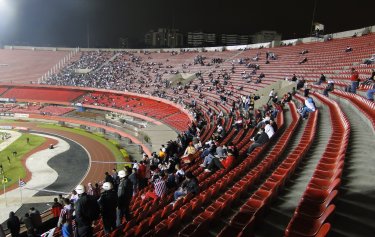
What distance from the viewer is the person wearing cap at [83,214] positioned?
6605 millimetres

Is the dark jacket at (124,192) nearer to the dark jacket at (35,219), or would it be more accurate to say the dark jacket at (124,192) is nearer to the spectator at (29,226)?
the spectator at (29,226)

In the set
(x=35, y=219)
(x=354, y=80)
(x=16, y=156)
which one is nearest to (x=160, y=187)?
(x=35, y=219)

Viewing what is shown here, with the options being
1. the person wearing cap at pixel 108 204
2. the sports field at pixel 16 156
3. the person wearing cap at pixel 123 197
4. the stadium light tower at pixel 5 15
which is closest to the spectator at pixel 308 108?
the person wearing cap at pixel 123 197

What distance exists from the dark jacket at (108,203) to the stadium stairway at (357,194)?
4.45 m

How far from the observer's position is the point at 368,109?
1116 cm

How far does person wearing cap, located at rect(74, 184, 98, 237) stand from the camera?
6605 millimetres

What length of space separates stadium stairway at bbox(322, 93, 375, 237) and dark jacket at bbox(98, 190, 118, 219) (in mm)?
4451

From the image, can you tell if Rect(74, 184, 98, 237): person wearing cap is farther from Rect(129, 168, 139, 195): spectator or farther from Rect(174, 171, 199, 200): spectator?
Rect(129, 168, 139, 195): spectator

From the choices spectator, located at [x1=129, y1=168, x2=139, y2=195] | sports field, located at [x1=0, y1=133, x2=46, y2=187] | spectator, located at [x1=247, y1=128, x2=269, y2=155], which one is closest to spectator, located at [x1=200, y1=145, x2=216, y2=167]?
spectator, located at [x1=247, y1=128, x2=269, y2=155]

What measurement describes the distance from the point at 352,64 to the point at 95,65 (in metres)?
53.4

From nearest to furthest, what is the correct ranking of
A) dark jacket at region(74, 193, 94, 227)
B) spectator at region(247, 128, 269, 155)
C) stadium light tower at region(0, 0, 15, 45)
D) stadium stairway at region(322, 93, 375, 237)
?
stadium stairway at region(322, 93, 375, 237) → dark jacket at region(74, 193, 94, 227) → spectator at region(247, 128, 269, 155) → stadium light tower at region(0, 0, 15, 45)

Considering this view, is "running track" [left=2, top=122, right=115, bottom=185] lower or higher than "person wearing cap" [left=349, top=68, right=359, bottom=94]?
lower

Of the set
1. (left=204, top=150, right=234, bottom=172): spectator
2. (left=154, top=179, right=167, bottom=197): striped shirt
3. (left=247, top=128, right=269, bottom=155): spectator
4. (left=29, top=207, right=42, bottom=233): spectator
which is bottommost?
(left=29, top=207, right=42, bottom=233): spectator

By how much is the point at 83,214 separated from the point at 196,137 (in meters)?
10.2
